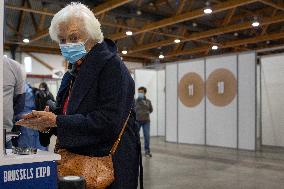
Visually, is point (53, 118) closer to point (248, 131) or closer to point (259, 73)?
point (248, 131)

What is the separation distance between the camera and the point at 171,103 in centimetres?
1070

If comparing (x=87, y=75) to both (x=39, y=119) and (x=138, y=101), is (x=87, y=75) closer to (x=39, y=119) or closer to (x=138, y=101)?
(x=39, y=119)

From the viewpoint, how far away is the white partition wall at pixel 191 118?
9797 mm

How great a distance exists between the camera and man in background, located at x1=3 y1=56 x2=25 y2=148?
280cm

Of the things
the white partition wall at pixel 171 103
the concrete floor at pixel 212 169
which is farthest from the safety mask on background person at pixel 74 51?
the white partition wall at pixel 171 103

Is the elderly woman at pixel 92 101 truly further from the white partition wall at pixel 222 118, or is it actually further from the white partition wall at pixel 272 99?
the white partition wall at pixel 272 99

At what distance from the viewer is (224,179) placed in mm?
5688

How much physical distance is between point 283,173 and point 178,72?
4875 mm

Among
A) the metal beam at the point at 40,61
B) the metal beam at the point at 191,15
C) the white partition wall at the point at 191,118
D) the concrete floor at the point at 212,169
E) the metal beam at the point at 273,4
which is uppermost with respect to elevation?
the metal beam at the point at 273,4

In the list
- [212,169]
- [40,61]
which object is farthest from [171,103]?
[40,61]

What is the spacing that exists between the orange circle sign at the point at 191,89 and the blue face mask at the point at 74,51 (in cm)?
830

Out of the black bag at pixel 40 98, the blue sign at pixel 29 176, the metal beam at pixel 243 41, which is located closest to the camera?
the blue sign at pixel 29 176

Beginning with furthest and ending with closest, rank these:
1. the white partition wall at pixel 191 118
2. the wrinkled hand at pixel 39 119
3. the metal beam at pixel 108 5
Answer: the white partition wall at pixel 191 118, the metal beam at pixel 108 5, the wrinkled hand at pixel 39 119

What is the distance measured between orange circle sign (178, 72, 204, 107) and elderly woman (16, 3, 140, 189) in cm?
825
